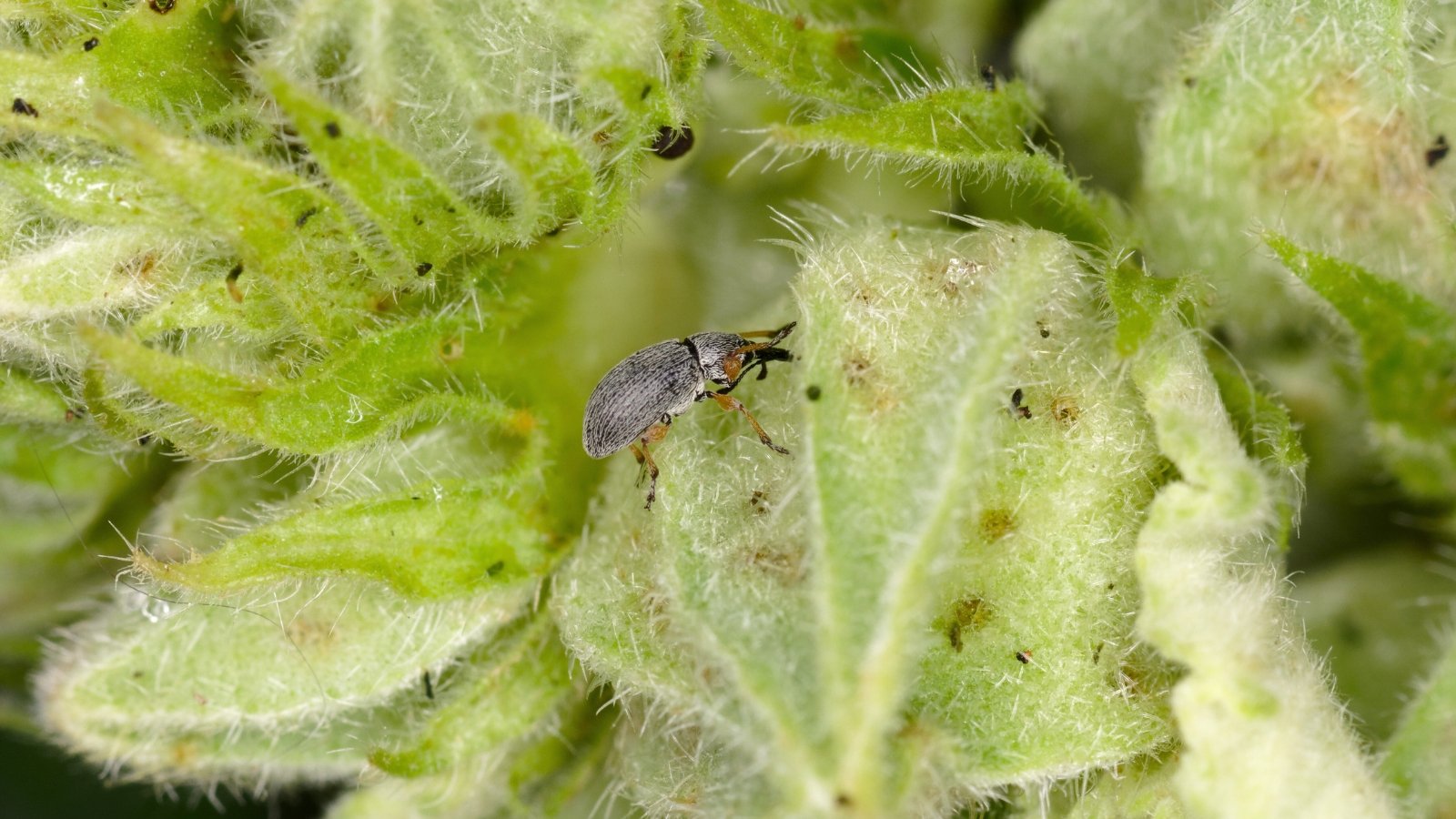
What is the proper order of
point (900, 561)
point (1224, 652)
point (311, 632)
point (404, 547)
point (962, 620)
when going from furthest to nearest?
point (311, 632)
point (404, 547)
point (962, 620)
point (1224, 652)
point (900, 561)

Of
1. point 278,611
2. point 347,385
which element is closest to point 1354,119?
point 347,385

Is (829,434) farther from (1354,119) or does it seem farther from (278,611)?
(1354,119)

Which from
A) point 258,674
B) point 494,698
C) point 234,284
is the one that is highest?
point 234,284

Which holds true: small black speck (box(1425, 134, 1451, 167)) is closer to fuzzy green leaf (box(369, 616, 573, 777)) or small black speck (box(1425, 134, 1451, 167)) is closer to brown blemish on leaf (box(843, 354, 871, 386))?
brown blemish on leaf (box(843, 354, 871, 386))

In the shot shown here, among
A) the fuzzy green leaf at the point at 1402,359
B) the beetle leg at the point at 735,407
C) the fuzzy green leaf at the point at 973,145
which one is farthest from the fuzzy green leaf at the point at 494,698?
the fuzzy green leaf at the point at 1402,359

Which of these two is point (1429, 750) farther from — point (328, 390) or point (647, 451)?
point (328, 390)

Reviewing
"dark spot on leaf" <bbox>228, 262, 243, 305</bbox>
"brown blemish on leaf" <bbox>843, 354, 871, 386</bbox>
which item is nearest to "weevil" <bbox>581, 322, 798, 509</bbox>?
"brown blemish on leaf" <bbox>843, 354, 871, 386</bbox>

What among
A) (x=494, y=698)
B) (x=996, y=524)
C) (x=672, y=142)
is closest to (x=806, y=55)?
(x=672, y=142)
